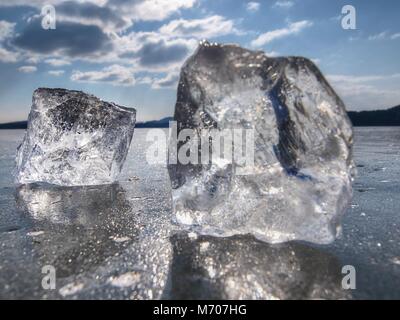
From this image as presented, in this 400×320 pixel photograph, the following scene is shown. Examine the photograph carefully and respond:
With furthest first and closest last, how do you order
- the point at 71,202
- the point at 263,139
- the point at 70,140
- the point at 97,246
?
the point at 70,140
the point at 71,202
the point at 263,139
the point at 97,246

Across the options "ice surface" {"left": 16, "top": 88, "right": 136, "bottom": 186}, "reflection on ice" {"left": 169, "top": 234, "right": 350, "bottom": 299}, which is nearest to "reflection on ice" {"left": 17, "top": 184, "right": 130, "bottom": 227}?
"ice surface" {"left": 16, "top": 88, "right": 136, "bottom": 186}

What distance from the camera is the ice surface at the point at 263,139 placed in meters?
2.46

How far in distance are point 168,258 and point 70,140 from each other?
10.8ft

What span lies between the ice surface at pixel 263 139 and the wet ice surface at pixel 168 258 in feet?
0.90

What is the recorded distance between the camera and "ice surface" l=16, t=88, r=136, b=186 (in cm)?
461

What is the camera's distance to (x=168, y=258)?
76.3 inches

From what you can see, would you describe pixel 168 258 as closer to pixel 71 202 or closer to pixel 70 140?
pixel 71 202

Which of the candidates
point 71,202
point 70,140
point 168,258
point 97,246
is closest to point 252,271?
point 168,258

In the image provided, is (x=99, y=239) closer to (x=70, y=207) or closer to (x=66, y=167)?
(x=70, y=207)

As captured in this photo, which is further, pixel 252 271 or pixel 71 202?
pixel 71 202

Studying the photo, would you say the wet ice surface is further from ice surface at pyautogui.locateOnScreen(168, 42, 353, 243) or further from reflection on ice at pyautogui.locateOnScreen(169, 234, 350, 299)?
ice surface at pyautogui.locateOnScreen(168, 42, 353, 243)

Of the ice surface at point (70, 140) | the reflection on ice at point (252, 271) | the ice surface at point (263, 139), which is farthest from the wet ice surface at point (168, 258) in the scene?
the ice surface at point (70, 140)

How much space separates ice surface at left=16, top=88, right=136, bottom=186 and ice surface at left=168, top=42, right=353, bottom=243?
2306 millimetres

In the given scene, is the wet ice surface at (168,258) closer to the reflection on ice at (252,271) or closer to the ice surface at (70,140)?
the reflection on ice at (252,271)
